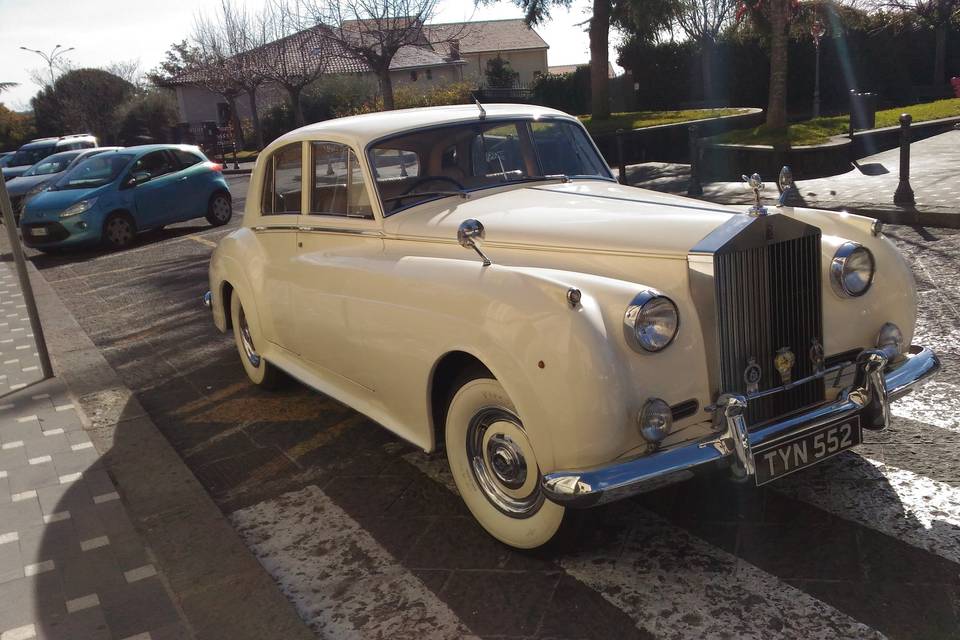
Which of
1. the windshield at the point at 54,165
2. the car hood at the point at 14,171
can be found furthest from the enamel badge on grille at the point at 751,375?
the car hood at the point at 14,171

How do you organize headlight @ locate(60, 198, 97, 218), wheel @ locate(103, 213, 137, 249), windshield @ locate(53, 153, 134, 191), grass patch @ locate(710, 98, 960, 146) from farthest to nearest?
grass patch @ locate(710, 98, 960, 146) < windshield @ locate(53, 153, 134, 191) < wheel @ locate(103, 213, 137, 249) < headlight @ locate(60, 198, 97, 218)

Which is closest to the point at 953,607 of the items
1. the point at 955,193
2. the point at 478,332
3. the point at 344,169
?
the point at 478,332

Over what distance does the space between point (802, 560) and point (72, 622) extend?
9.01 feet

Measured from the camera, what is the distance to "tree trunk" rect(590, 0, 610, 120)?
78.2 ft

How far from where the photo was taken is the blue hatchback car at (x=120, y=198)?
13641 millimetres

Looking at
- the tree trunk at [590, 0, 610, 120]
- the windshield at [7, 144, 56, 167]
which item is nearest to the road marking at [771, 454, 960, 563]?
the tree trunk at [590, 0, 610, 120]

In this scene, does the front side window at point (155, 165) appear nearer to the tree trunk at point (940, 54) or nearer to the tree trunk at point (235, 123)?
the tree trunk at point (940, 54)

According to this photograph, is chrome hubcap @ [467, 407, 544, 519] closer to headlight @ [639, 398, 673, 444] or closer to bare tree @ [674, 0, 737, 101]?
headlight @ [639, 398, 673, 444]

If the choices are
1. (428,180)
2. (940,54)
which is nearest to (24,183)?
(428,180)

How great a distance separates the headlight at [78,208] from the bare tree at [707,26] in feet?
84.6

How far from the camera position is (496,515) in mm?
3463

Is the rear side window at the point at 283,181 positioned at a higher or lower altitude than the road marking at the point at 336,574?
higher

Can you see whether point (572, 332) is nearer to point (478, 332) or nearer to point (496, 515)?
point (478, 332)

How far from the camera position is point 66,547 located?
3.76m
